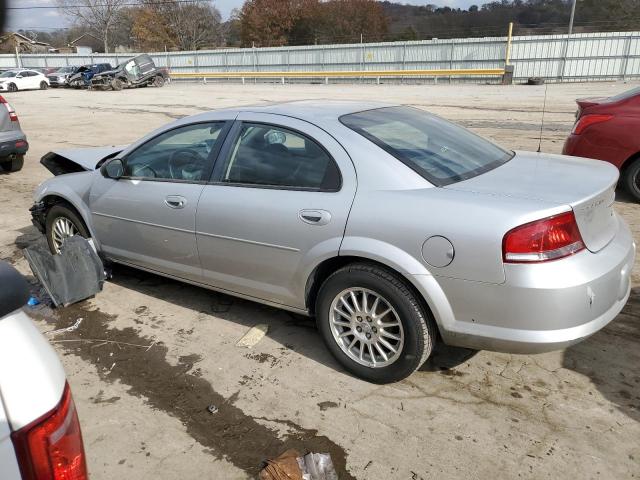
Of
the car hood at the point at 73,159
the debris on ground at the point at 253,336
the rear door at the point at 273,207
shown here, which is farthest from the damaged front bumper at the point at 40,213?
the debris on ground at the point at 253,336

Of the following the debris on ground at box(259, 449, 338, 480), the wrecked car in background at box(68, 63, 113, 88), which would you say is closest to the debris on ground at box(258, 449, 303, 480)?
the debris on ground at box(259, 449, 338, 480)

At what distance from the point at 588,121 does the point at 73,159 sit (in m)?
5.76

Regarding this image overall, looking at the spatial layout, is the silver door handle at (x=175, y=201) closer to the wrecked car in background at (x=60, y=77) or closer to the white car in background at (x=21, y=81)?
the white car in background at (x=21, y=81)

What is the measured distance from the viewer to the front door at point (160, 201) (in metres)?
3.83

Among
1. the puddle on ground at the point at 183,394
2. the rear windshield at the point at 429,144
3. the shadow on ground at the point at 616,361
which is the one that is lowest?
the puddle on ground at the point at 183,394

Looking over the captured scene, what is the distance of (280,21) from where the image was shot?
64062mm

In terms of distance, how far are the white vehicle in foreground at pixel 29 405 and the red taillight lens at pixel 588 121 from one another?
6533 mm

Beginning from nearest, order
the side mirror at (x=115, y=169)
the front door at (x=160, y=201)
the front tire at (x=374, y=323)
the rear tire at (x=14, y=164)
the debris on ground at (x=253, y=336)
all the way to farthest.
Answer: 1. the front tire at (x=374, y=323)
2. the debris on ground at (x=253, y=336)
3. the front door at (x=160, y=201)
4. the side mirror at (x=115, y=169)
5. the rear tire at (x=14, y=164)

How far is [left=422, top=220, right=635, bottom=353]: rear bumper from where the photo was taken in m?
2.58

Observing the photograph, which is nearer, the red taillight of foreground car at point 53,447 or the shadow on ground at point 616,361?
the red taillight of foreground car at point 53,447

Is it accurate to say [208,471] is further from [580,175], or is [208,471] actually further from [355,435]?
[580,175]

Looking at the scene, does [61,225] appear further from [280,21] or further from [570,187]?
[280,21]

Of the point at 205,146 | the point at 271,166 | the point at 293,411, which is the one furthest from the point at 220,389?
the point at 205,146

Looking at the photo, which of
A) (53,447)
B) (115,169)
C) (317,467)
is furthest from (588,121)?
(53,447)
